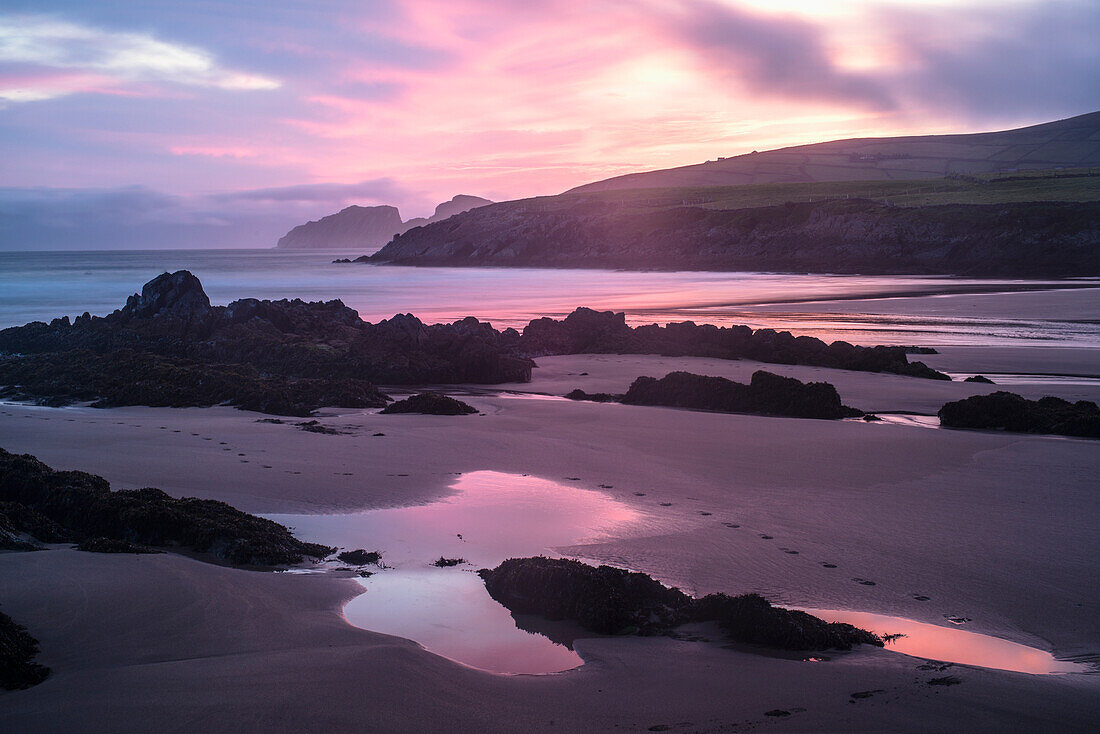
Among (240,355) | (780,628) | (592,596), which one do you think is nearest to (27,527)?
(592,596)

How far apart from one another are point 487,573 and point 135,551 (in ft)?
7.41

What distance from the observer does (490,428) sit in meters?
10.3

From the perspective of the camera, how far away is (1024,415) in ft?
32.8

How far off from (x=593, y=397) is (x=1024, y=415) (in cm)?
626

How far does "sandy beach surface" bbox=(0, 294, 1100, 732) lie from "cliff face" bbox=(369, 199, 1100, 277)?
45.7 meters

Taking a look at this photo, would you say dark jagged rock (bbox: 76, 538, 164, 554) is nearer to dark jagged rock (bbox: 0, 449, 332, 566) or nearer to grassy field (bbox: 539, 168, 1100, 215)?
dark jagged rock (bbox: 0, 449, 332, 566)

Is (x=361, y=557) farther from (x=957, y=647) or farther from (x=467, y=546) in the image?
(x=957, y=647)

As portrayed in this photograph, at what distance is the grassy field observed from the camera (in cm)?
6469

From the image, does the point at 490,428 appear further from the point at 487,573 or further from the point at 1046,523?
→ the point at 1046,523

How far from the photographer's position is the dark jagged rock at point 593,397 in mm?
12938

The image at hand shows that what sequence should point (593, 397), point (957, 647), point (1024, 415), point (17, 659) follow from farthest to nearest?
point (593, 397)
point (1024, 415)
point (957, 647)
point (17, 659)

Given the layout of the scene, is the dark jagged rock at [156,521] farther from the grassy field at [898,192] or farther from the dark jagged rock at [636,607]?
the grassy field at [898,192]

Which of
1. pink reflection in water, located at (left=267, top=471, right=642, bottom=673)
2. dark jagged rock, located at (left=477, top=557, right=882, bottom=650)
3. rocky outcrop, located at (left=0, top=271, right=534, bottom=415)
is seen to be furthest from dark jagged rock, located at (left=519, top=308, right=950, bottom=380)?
dark jagged rock, located at (left=477, top=557, right=882, bottom=650)

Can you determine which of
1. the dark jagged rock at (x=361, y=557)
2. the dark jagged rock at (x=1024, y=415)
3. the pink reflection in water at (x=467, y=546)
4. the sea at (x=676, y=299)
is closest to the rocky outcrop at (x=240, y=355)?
the pink reflection in water at (x=467, y=546)
